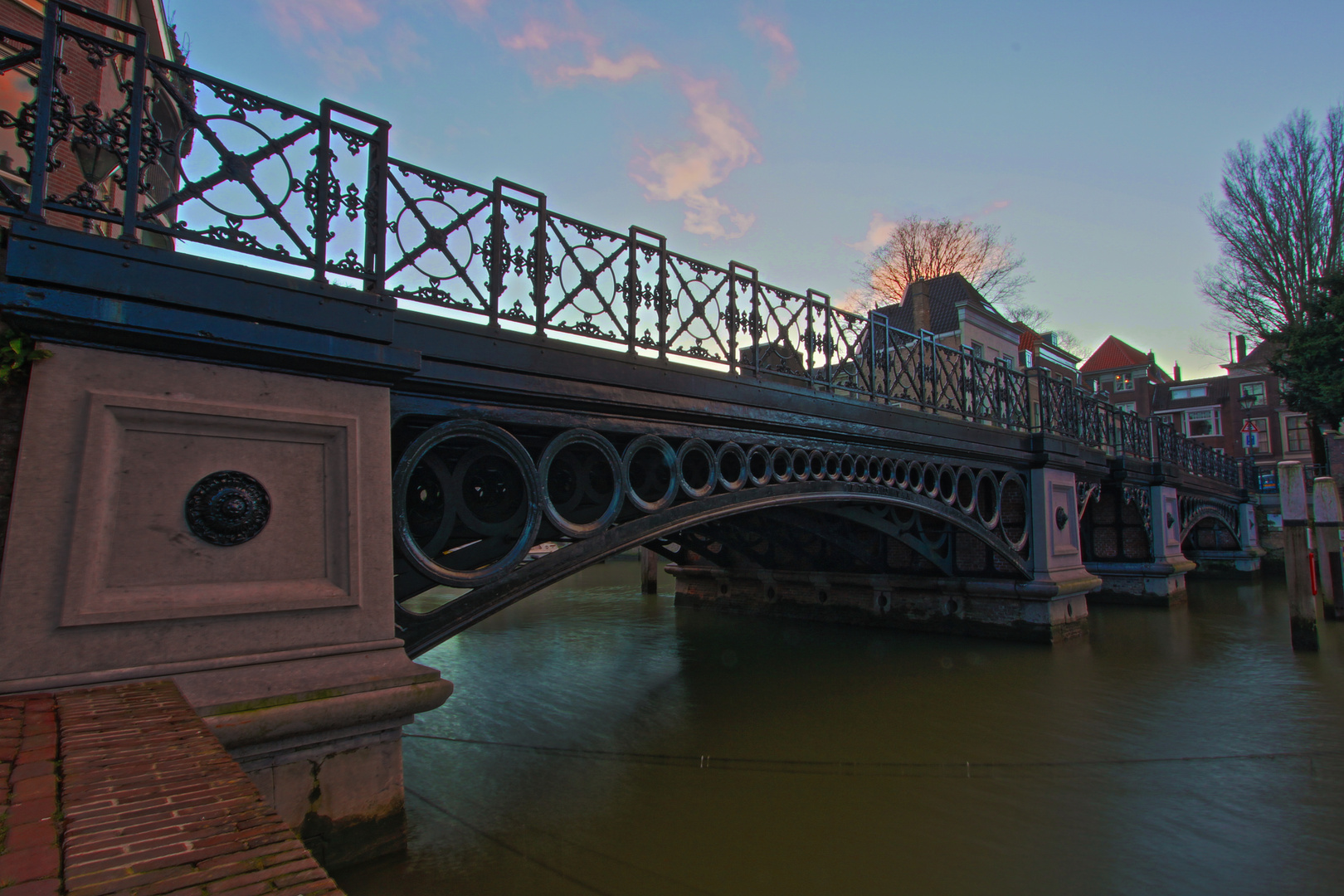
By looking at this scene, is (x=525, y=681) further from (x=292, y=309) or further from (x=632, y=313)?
(x=292, y=309)

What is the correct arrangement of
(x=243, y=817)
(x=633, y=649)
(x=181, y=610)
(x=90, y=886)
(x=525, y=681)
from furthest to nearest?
(x=633, y=649), (x=525, y=681), (x=181, y=610), (x=243, y=817), (x=90, y=886)

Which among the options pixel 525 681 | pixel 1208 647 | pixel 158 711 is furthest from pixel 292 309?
pixel 1208 647

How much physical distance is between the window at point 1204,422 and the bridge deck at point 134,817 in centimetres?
5777

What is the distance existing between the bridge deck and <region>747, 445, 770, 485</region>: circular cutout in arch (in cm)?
544

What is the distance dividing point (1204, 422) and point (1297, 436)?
5.67 meters

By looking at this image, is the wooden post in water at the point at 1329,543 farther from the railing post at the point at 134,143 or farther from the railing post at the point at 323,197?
the railing post at the point at 134,143

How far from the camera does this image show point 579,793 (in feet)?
19.5

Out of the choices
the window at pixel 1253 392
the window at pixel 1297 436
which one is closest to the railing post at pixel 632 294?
the window at pixel 1297 436

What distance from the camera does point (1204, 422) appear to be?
156ft

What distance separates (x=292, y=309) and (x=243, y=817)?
2.87 meters

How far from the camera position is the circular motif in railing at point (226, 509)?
3562 millimetres

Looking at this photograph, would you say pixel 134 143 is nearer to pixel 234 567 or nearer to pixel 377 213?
pixel 377 213

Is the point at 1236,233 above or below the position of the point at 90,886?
above

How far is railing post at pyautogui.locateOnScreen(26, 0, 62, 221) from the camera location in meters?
3.33
